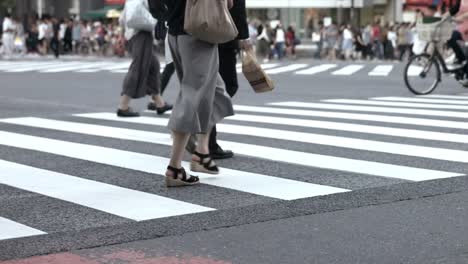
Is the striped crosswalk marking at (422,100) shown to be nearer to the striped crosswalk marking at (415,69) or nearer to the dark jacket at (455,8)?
the striped crosswalk marking at (415,69)

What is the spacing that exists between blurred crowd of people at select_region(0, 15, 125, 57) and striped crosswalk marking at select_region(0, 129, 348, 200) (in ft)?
92.8

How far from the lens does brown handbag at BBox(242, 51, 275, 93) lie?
634 centimetres

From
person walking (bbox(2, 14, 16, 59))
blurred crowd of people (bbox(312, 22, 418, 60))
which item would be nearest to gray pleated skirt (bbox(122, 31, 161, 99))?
blurred crowd of people (bbox(312, 22, 418, 60))

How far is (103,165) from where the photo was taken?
6.68 m

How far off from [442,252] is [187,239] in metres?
1.17

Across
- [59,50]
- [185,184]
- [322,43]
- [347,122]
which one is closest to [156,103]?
[347,122]

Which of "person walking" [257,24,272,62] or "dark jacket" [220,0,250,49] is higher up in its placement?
"dark jacket" [220,0,250,49]

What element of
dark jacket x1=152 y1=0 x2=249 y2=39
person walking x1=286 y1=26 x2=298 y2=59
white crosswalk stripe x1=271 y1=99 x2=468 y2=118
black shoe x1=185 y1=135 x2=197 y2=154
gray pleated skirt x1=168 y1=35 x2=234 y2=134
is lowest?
person walking x1=286 y1=26 x2=298 y2=59

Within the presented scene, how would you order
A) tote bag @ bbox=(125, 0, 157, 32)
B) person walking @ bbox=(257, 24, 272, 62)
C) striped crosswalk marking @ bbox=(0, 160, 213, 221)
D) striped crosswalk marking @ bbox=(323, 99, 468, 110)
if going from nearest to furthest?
striped crosswalk marking @ bbox=(0, 160, 213, 221) < tote bag @ bbox=(125, 0, 157, 32) < striped crosswalk marking @ bbox=(323, 99, 468, 110) < person walking @ bbox=(257, 24, 272, 62)

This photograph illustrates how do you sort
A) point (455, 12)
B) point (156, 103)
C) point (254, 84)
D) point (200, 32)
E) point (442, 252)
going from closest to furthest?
point (442, 252), point (200, 32), point (254, 84), point (156, 103), point (455, 12)

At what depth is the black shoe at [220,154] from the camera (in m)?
6.94

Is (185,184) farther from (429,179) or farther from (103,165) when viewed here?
(429,179)

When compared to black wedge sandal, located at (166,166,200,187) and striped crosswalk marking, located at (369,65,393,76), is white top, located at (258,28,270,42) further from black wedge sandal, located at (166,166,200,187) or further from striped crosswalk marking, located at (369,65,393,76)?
black wedge sandal, located at (166,166,200,187)

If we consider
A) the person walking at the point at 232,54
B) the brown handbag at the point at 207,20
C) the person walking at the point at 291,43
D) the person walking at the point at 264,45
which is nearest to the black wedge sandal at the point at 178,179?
the brown handbag at the point at 207,20
